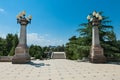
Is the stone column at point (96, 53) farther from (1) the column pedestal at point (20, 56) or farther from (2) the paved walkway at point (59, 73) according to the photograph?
(1) the column pedestal at point (20, 56)

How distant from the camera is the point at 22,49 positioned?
13.4 meters

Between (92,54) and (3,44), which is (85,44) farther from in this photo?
(3,44)

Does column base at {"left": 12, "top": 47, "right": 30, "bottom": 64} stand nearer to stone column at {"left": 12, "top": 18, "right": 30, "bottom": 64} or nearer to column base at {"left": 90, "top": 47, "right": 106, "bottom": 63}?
stone column at {"left": 12, "top": 18, "right": 30, "bottom": 64}

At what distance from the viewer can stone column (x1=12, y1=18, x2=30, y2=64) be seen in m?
13.1

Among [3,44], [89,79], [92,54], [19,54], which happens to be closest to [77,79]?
[89,79]

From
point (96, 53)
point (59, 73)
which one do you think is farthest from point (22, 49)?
point (59, 73)

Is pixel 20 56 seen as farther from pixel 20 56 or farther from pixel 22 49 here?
pixel 22 49

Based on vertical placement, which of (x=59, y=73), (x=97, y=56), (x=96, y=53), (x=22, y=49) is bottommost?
(x=59, y=73)

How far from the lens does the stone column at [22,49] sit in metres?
13.1

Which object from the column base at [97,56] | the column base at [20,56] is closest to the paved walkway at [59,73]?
the column base at [20,56]

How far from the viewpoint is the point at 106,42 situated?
51.2 ft

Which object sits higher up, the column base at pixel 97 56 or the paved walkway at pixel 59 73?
the column base at pixel 97 56

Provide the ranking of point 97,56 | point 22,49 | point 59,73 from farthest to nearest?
1. point 22,49
2. point 97,56
3. point 59,73

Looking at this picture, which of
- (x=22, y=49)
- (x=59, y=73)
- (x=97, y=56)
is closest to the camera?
(x=59, y=73)
